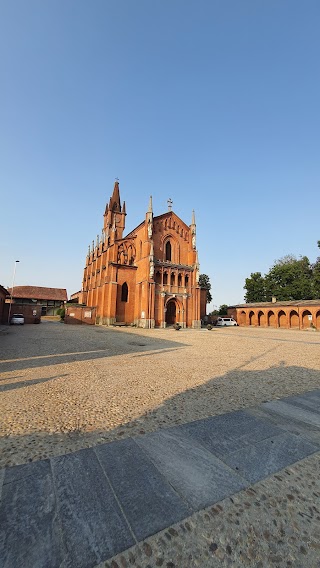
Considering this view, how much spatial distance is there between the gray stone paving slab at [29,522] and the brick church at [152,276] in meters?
31.7

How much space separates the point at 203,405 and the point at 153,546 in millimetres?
3375

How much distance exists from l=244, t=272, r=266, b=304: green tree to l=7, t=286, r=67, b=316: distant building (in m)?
43.5

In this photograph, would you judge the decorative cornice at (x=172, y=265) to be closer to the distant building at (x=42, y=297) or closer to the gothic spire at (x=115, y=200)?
the gothic spire at (x=115, y=200)

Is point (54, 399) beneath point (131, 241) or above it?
beneath

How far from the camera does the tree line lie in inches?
1987

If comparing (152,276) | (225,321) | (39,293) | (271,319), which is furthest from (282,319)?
(39,293)

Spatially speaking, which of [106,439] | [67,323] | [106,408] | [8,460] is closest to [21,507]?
[8,460]

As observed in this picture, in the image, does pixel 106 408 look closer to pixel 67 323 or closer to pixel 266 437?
pixel 266 437

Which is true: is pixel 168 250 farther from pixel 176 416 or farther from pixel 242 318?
pixel 176 416

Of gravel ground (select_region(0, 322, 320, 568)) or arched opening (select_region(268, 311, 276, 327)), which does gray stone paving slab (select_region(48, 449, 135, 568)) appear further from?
arched opening (select_region(268, 311, 276, 327))

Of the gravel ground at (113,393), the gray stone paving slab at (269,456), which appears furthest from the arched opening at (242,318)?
the gray stone paving slab at (269,456)

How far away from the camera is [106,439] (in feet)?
12.0

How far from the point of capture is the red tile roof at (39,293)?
Answer: 57.4 meters

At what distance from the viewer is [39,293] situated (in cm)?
5938
